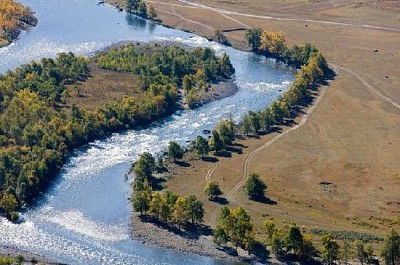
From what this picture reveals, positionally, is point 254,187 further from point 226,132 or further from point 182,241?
point 226,132

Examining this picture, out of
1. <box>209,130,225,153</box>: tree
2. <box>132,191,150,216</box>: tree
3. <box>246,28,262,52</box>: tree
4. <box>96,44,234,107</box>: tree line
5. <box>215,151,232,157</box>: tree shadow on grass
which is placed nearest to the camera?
<box>132,191,150,216</box>: tree

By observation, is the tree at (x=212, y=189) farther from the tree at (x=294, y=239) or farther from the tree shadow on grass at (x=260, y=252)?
the tree at (x=294, y=239)

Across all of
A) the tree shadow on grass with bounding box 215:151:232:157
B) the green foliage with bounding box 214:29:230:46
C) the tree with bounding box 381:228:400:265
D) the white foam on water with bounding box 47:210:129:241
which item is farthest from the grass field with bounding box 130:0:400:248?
the green foliage with bounding box 214:29:230:46

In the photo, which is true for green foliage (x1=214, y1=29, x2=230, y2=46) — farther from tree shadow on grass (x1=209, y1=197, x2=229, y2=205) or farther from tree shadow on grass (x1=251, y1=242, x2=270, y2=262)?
tree shadow on grass (x1=251, y1=242, x2=270, y2=262)

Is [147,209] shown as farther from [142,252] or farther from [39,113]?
[39,113]

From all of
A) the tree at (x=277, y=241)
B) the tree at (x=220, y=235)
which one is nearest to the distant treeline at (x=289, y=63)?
the tree at (x=220, y=235)

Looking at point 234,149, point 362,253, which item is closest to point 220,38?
point 234,149
